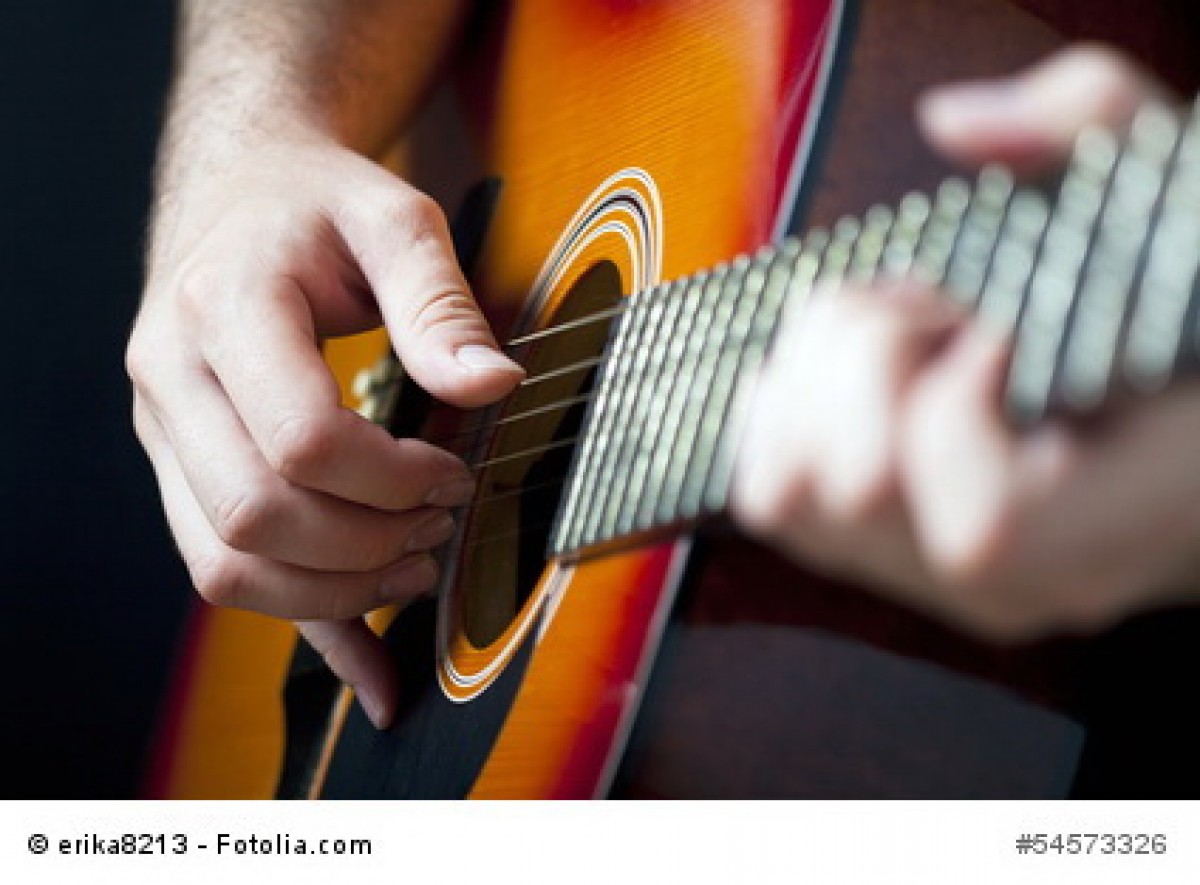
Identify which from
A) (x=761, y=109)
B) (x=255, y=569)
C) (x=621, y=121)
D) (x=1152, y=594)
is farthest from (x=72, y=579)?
(x=1152, y=594)

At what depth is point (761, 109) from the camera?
0.62 meters

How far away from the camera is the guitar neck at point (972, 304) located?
0.36 m

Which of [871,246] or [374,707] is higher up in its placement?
[871,246]

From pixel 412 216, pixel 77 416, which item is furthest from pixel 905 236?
pixel 77 416

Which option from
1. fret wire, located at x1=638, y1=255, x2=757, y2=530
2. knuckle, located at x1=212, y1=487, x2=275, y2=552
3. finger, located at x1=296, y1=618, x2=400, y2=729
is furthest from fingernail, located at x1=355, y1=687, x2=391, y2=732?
fret wire, located at x1=638, y1=255, x2=757, y2=530

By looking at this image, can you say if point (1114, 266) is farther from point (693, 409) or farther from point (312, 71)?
point (312, 71)

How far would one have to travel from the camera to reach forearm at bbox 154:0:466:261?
92 centimetres

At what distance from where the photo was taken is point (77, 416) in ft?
4.05

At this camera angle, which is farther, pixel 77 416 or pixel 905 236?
pixel 77 416

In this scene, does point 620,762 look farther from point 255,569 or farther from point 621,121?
point 621,121

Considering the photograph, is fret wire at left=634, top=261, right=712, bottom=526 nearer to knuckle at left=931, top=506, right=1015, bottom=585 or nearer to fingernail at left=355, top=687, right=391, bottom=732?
knuckle at left=931, top=506, right=1015, bottom=585

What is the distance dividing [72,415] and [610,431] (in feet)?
2.62

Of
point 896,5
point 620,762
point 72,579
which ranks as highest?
point 896,5

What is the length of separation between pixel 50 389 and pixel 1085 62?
105 centimetres
